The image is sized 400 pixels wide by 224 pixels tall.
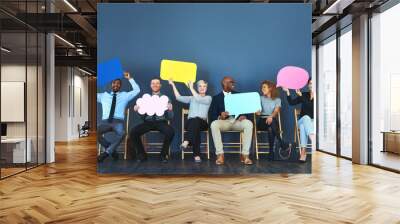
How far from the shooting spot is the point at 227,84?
6.93 m

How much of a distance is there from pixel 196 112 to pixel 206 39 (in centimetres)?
132

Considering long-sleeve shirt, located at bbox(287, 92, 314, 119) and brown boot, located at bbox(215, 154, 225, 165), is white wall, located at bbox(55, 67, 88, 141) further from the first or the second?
long-sleeve shirt, located at bbox(287, 92, 314, 119)

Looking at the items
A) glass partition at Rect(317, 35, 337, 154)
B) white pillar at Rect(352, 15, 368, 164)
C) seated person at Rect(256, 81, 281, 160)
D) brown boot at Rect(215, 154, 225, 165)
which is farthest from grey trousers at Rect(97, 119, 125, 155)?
glass partition at Rect(317, 35, 337, 154)

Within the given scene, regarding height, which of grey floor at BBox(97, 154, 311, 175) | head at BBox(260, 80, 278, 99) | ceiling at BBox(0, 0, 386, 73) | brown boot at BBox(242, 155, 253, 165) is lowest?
grey floor at BBox(97, 154, 311, 175)

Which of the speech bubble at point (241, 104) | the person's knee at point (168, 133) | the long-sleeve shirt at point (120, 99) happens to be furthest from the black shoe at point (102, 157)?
the speech bubble at point (241, 104)

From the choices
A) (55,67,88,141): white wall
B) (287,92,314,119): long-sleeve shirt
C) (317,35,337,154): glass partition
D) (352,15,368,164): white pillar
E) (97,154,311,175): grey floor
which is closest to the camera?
(97,154,311,175): grey floor

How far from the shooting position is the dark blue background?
6.95 metres

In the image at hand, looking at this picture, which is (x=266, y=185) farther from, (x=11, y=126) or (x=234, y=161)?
(x=11, y=126)

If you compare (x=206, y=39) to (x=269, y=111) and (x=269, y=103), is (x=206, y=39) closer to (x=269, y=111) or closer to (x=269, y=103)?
(x=269, y=103)

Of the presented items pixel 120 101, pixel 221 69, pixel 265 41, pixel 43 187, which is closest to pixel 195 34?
pixel 221 69

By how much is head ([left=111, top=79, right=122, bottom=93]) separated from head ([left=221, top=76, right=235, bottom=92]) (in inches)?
72.2

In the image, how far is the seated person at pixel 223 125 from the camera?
689 cm

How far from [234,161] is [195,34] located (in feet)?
7.78

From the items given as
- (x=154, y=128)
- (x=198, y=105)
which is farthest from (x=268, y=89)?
(x=154, y=128)
